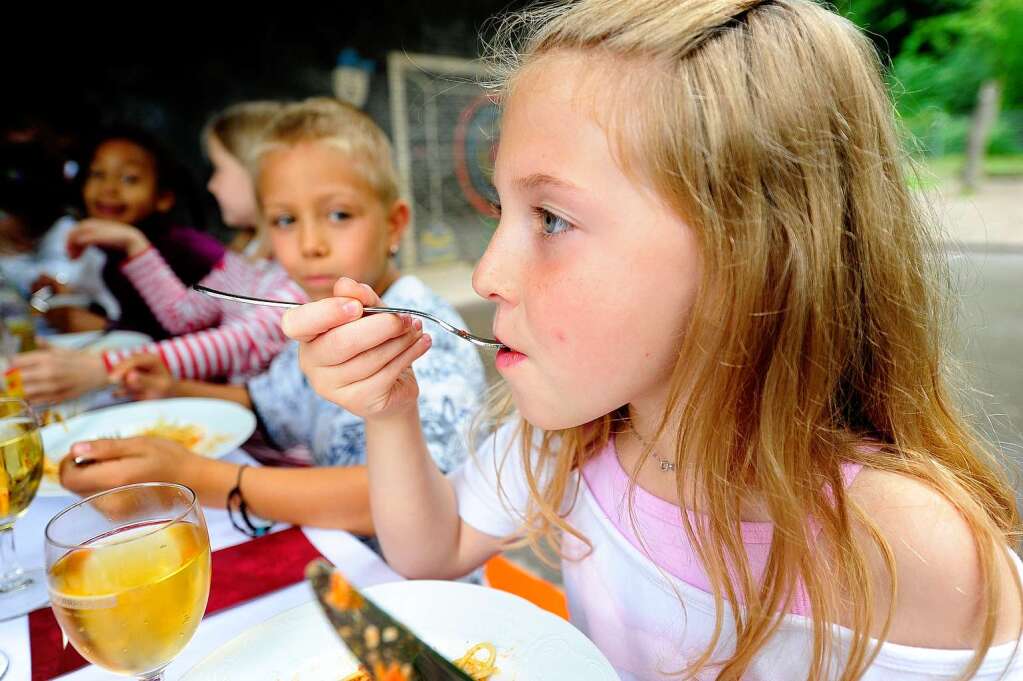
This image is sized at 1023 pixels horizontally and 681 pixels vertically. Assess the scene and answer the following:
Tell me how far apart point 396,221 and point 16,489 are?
105 centimetres

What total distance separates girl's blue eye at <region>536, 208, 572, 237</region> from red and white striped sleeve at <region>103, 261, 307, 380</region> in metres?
1.54

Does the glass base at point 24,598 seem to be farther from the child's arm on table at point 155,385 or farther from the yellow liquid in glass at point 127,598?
the child's arm on table at point 155,385

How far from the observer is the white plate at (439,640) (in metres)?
0.64

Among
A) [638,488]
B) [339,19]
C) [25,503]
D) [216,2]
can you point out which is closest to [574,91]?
[638,488]

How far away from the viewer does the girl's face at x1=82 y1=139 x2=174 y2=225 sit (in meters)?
3.39

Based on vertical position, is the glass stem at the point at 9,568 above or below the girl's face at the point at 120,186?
below

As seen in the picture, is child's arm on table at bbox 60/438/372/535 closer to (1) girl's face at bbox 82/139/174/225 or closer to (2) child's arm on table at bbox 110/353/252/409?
(2) child's arm on table at bbox 110/353/252/409

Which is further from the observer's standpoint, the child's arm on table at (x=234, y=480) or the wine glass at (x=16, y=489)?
the child's arm on table at (x=234, y=480)

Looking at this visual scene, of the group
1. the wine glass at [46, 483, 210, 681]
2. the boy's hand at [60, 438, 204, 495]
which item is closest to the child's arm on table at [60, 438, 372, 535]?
the boy's hand at [60, 438, 204, 495]

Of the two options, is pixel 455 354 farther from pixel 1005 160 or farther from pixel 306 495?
pixel 1005 160

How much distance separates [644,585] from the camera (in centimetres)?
84

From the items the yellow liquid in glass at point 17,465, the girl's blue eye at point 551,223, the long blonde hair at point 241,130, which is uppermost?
the long blonde hair at point 241,130

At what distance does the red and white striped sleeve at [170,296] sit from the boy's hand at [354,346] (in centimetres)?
219

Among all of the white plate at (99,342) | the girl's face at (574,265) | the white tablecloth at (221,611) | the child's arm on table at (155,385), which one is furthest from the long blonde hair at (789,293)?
the white plate at (99,342)
